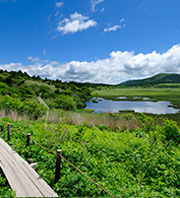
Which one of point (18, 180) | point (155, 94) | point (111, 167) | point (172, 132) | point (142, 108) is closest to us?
point (18, 180)

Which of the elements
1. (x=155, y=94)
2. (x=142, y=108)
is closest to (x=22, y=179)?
(x=142, y=108)

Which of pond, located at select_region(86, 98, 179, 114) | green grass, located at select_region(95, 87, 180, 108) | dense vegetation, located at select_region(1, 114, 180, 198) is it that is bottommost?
pond, located at select_region(86, 98, 179, 114)

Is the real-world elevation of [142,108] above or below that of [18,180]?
below

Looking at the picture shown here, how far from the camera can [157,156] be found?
12.9 feet

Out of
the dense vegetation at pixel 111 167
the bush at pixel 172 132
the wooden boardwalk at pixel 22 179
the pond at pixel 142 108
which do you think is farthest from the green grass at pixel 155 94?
the wooden boardwalk at pixel 22 179

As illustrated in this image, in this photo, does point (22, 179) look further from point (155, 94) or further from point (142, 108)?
point (155, 94)

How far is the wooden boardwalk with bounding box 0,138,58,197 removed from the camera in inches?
101

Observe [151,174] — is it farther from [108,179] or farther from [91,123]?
[91,123]

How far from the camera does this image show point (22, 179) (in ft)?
9.61

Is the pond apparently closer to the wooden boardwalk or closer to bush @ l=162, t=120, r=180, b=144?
bush @ l=162, t=120, r=180, b=144

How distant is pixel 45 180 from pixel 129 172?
2.33 m

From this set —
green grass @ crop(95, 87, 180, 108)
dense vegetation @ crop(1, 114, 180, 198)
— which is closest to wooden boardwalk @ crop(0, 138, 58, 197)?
dense vegetation @ crop(1, 114, 180, 198)

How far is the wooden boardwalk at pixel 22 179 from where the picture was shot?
101 inches

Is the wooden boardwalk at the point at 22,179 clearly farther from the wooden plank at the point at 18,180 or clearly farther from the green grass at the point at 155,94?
the green grass at the point at 155,94
